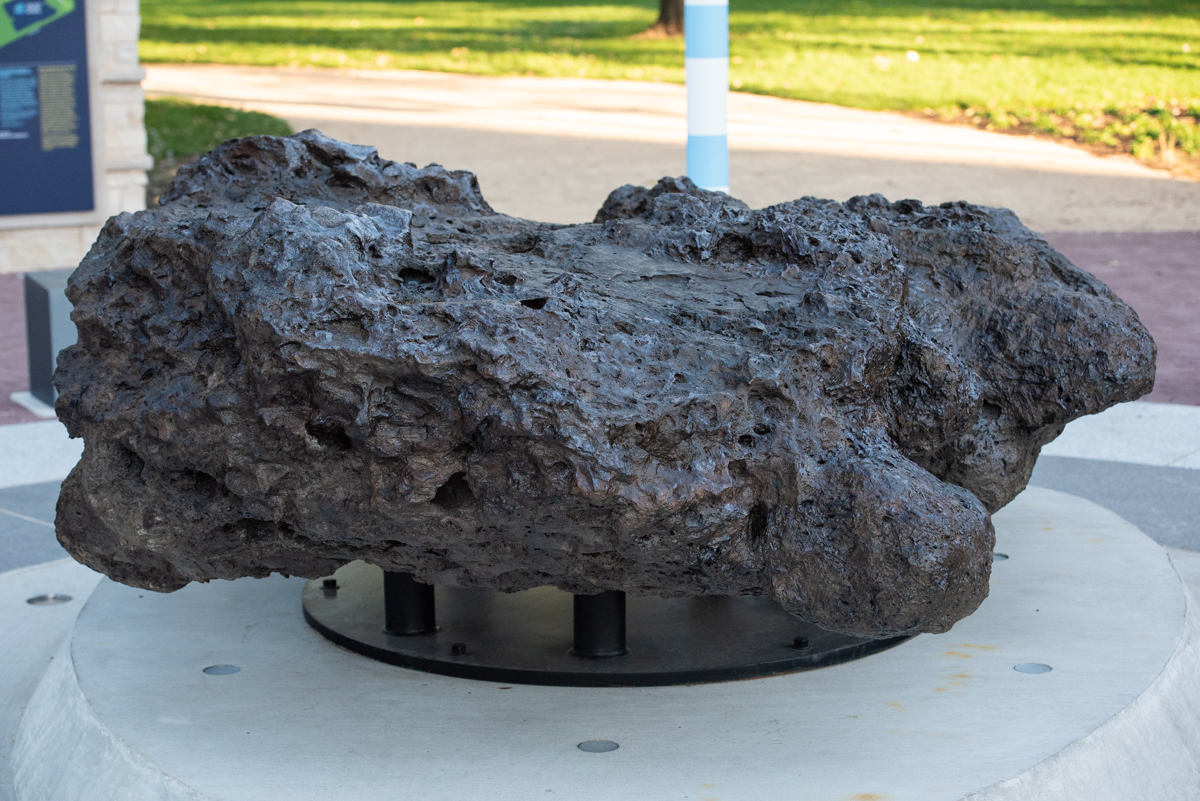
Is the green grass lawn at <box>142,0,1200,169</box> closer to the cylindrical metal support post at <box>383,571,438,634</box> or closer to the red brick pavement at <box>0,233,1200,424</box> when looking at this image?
the red brick pavement at <box>0,233,1200,424</box>

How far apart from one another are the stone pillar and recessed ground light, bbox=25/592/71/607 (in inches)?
235

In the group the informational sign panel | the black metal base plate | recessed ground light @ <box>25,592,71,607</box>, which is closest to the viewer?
the black metal base plate

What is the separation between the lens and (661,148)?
506 inches

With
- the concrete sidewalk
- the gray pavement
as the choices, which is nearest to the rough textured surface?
the gray pavement

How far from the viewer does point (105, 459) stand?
265 centimetres

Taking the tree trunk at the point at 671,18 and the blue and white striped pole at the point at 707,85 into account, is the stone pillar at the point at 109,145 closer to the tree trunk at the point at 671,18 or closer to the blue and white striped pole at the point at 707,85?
the blue and white striped pole at the point at 707,85

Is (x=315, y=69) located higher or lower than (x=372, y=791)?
higher

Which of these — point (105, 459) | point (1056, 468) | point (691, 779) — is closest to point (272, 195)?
point (105, 459)

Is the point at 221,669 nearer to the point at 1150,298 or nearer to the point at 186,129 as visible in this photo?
the point at 1150,298

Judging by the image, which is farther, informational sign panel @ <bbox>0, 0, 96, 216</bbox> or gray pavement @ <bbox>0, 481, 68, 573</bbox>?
informational sign panel @ <bbox>0, 0, 96, 216</bbox>

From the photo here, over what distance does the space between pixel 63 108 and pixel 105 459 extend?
727 cm

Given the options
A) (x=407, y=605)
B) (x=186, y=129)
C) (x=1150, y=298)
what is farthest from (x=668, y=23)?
(x=407, y=605)

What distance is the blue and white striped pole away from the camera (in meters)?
5.45

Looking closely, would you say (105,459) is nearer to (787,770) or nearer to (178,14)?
(787,770)
